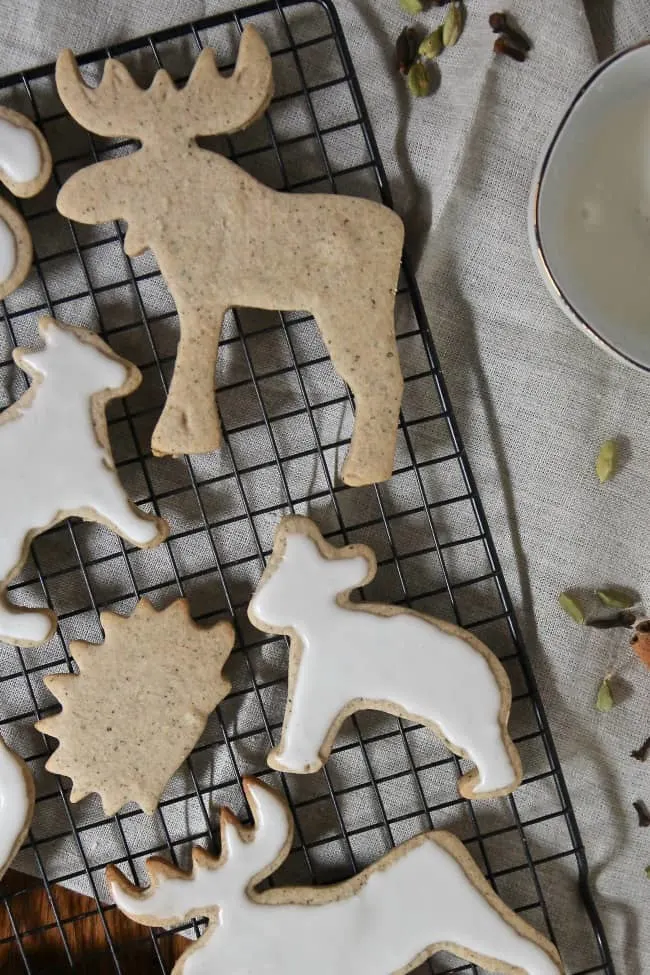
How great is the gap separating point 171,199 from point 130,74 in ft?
0.57

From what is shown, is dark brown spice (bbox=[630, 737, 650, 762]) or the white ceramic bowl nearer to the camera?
the white ceramic bowl

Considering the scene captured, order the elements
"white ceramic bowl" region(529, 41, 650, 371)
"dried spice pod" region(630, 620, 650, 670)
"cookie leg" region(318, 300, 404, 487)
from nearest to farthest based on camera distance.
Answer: "white ceramic bowl" region(529, 41, 650, 371)
"cookie leg" region(318, 300, 404, 487)
"dried spice pod" region(630, 620, 650, 670)


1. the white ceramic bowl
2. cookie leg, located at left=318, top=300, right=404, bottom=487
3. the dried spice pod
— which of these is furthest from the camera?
the dried spice pod

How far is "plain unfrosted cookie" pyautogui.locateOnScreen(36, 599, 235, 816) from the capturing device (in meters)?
1.15

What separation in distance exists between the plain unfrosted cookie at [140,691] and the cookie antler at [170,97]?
561 mm

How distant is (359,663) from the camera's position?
1.15 metres

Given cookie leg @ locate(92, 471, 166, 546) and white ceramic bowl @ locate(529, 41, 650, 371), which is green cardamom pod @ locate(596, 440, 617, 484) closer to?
white ceramic bowl @ locate(529, 41, 650, 371)

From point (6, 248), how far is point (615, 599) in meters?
0.87

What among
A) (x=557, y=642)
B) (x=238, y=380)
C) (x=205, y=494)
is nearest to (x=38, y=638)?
(x=205, y=494)

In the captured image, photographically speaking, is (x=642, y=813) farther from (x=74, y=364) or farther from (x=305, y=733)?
(x=74, y=364)

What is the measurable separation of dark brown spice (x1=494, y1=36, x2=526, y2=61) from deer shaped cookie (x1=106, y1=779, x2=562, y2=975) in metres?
0.95

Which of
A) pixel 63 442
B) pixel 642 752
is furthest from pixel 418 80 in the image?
pixel 642 752

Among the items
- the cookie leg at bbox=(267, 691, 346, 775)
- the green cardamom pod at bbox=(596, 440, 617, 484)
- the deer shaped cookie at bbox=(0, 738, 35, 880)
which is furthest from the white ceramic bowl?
the deer shaped cookie at bbox=(0, 738, 35, 880)

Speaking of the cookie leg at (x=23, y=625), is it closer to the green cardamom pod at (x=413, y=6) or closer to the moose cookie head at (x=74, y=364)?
the moose cookie head at (x=74, y=364)
